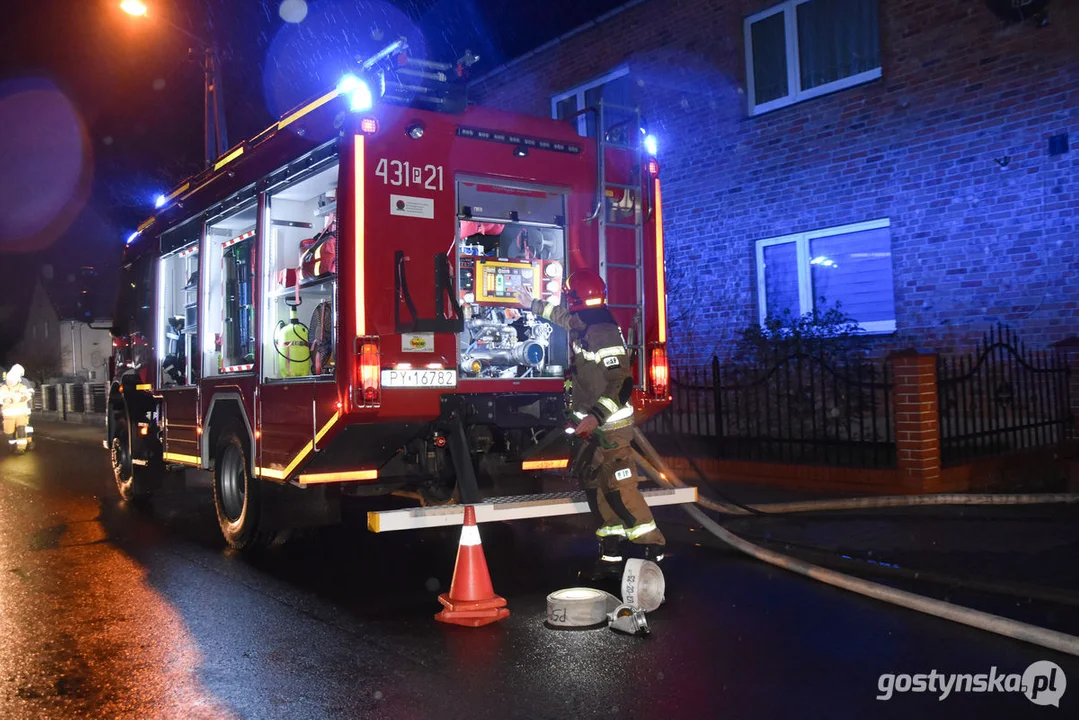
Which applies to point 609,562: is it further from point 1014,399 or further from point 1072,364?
point 1072,364

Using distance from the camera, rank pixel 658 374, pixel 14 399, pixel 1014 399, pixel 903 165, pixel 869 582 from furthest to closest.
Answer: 1. pixel 14 399
2. pixel 903 165
3. pixel 1014 399
4. pixel 658 374
5. pixel 869 582

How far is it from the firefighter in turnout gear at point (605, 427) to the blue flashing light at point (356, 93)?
175cm

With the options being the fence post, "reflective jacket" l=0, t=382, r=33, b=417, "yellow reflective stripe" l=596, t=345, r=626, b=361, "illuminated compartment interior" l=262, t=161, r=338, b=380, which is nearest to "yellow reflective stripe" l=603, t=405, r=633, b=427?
"yellow reflective stripe" l=596, t=345, r=626, b=361

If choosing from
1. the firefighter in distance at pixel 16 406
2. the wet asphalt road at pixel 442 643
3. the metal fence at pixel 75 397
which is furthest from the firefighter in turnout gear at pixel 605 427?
the metal fence at pixel 75 397

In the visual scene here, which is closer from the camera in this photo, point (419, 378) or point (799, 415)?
point (419, 378)

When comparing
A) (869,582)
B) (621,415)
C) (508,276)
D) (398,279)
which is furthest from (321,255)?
(869,582)

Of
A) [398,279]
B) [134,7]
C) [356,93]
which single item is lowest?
[398,279]

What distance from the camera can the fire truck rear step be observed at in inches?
212

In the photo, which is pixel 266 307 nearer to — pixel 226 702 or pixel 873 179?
pixel 226 702

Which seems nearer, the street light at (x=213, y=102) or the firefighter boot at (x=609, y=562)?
the firefighter boot at (x=609, y=562)

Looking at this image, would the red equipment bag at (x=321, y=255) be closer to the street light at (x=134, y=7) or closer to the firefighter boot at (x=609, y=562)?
the firefighter boot at (x=609, y=562)

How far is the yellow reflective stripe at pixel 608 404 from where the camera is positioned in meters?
5.89

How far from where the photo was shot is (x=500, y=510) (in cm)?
568

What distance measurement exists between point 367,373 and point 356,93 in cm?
182
